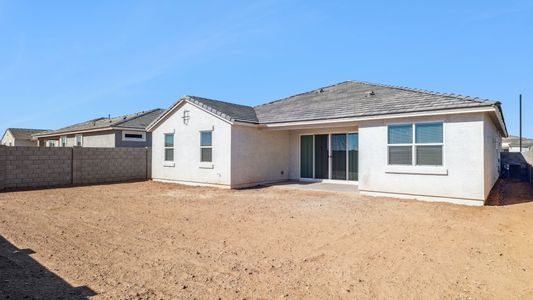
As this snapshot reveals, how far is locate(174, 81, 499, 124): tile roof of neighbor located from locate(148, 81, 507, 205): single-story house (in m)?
0.05

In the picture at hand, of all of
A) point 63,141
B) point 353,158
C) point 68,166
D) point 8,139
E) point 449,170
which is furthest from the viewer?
point 8,139

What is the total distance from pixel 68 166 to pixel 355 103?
14702 mm

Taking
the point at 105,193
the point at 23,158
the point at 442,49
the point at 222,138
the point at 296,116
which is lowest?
the point at 105,193

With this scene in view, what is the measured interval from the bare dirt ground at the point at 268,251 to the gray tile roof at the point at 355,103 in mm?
3299

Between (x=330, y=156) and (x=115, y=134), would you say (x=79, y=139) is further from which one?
(x=330, y=156)

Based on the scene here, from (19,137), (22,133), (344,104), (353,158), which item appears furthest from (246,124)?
(22,133)

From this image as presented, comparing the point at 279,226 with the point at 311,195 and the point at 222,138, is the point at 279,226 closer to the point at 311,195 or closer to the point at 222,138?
the point at 311,195

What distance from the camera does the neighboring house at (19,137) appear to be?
36.4m

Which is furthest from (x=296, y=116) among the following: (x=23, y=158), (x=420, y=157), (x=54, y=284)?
(x=23, y=158)

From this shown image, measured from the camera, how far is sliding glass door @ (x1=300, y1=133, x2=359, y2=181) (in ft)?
46.7

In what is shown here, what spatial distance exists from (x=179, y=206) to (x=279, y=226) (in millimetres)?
4080

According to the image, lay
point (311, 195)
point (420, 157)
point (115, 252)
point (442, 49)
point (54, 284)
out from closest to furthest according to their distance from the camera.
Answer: point (54, 284) → point (115, 252) → point (420, 157) → point (311, 195) → point (442, 49)

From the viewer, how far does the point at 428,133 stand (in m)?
10.2

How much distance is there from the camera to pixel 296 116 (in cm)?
1421
